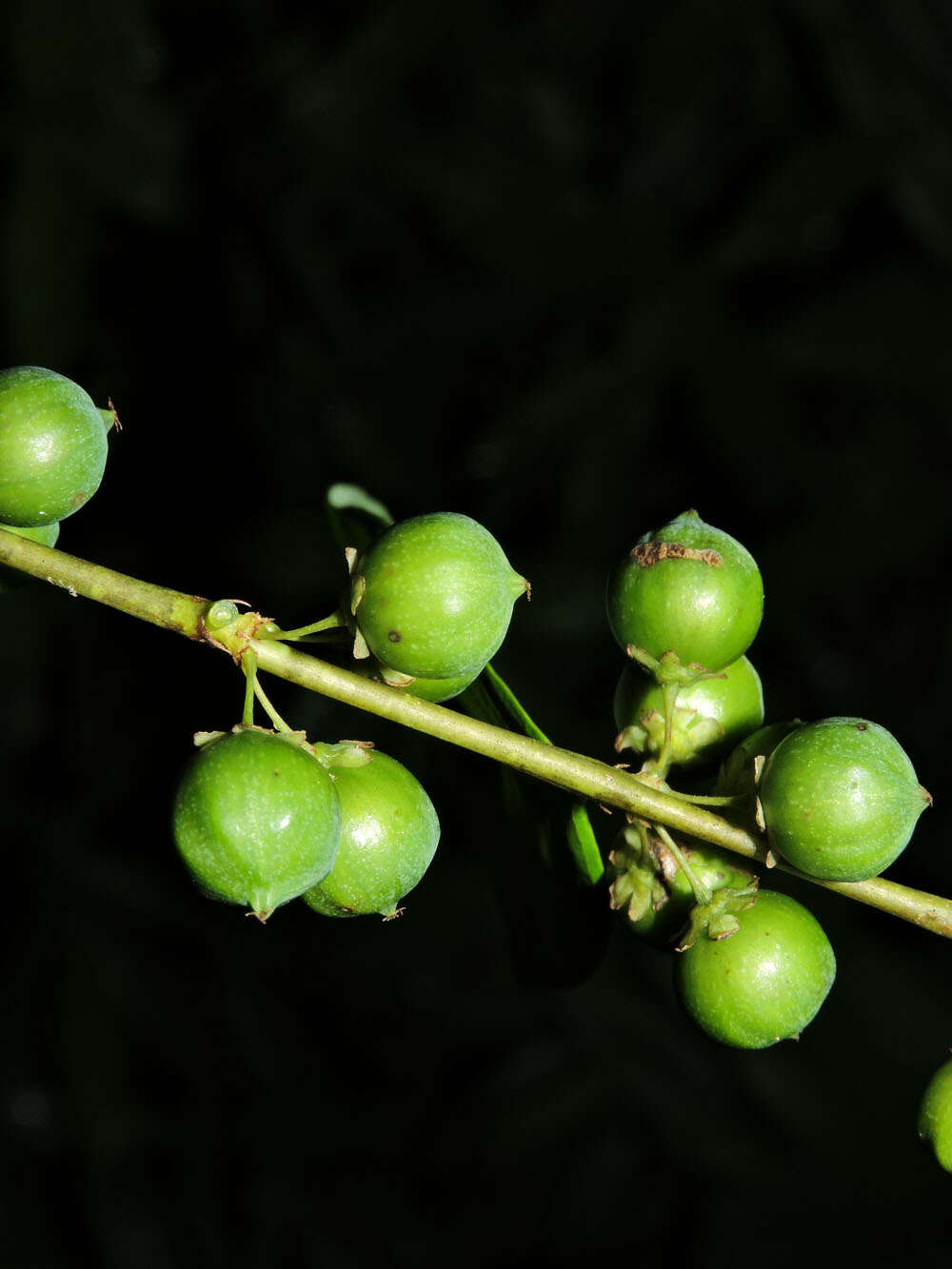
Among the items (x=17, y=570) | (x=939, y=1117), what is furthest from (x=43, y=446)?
(x=939, y=1117)

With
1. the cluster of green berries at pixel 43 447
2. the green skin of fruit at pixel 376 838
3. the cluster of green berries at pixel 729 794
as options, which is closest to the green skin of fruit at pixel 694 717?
the cluster of green berries at pixel 729 794

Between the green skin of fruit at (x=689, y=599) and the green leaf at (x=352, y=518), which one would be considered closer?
the green skin of fruit at (x=689, y=599)

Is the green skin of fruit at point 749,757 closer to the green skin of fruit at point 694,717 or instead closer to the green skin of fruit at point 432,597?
the green skin of fruit at point 694,717

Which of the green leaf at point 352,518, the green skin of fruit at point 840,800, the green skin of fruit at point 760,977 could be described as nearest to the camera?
the green skin of fruit at point 840,800

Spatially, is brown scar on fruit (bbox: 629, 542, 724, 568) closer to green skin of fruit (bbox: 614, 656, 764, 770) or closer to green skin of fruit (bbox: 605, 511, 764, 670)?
green skin of fruit (bbox: 605, 511, 764, 670)

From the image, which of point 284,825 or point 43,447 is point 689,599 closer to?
point 284,825

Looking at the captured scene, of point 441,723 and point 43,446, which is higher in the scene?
point 43,446

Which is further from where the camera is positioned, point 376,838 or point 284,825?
point 376,838

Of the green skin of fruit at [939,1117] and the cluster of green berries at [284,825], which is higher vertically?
the cluster of green berries at [284,825]
